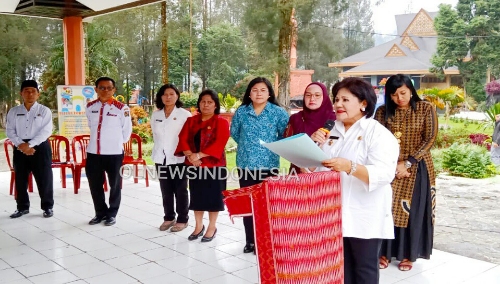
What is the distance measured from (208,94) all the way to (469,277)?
232 cm

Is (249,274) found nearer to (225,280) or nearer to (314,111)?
(225,280)

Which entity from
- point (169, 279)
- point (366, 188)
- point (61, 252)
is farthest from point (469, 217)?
point (61, 252)

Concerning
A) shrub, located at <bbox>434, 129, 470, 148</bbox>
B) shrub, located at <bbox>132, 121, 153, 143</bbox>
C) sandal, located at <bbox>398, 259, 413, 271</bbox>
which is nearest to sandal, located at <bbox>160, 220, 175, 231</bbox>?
sandal, located at <bbox>398, 259, 413, 271</bbox>

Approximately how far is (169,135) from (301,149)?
250 cm

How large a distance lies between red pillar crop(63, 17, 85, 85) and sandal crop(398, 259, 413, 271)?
18.1ft

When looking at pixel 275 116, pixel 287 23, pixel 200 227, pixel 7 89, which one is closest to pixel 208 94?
pixel 275 116

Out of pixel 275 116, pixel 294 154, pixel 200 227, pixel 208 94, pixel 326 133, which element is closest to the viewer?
pixel 294 154

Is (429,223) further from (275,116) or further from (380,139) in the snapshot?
(380,139)

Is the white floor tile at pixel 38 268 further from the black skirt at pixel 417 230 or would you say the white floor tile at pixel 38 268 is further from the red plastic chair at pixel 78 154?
the red plastic chair at pixel 78 154

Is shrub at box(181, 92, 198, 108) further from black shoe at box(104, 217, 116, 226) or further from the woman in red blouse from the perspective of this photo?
the woman in red blouse

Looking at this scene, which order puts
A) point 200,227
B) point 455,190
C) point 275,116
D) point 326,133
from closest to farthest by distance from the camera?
1. point 326,133
2. point 275,116
3. point 200,227
4. point 455,190

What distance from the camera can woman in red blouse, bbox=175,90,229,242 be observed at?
12.5 ft

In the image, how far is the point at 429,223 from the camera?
339 centimetres

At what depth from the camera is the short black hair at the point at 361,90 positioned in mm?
2031
